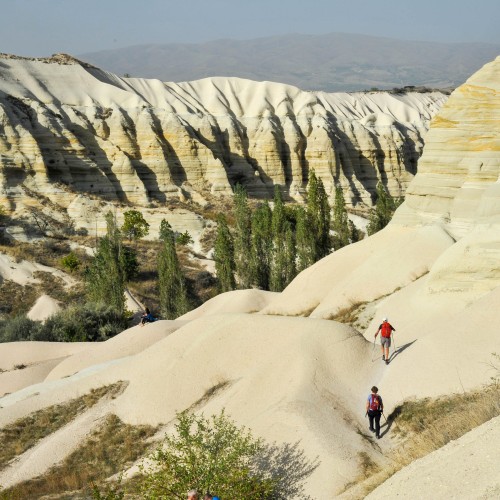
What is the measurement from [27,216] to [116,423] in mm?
41333

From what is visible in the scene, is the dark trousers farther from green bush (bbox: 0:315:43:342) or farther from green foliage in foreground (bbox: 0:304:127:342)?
green bush (bbox: 0:315:43:342)

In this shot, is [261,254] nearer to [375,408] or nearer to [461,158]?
[461,158]

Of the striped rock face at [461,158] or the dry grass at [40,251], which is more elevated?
the striped rock face at [461,158]

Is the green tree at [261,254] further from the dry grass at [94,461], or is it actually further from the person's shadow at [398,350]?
the person's shadow at [398,350]

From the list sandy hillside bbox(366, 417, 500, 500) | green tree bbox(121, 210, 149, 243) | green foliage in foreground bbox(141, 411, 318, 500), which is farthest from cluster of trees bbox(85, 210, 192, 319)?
sandy hillside bbox(366, 417, 500, 500)

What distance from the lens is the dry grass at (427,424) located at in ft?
35.1

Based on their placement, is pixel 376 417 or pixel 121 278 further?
pixel 121 278

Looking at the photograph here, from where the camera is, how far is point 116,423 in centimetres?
1786

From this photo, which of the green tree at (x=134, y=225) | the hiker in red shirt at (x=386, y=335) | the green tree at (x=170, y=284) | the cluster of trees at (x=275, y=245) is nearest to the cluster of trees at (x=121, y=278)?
the green tree at (x=170, y=284)

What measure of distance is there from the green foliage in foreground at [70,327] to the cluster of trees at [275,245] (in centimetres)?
1100

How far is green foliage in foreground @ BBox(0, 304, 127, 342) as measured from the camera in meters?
33.7

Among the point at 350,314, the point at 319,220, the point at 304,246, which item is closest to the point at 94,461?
the point at 350,314

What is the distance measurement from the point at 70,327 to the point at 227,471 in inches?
987

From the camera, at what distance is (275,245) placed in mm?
47219
